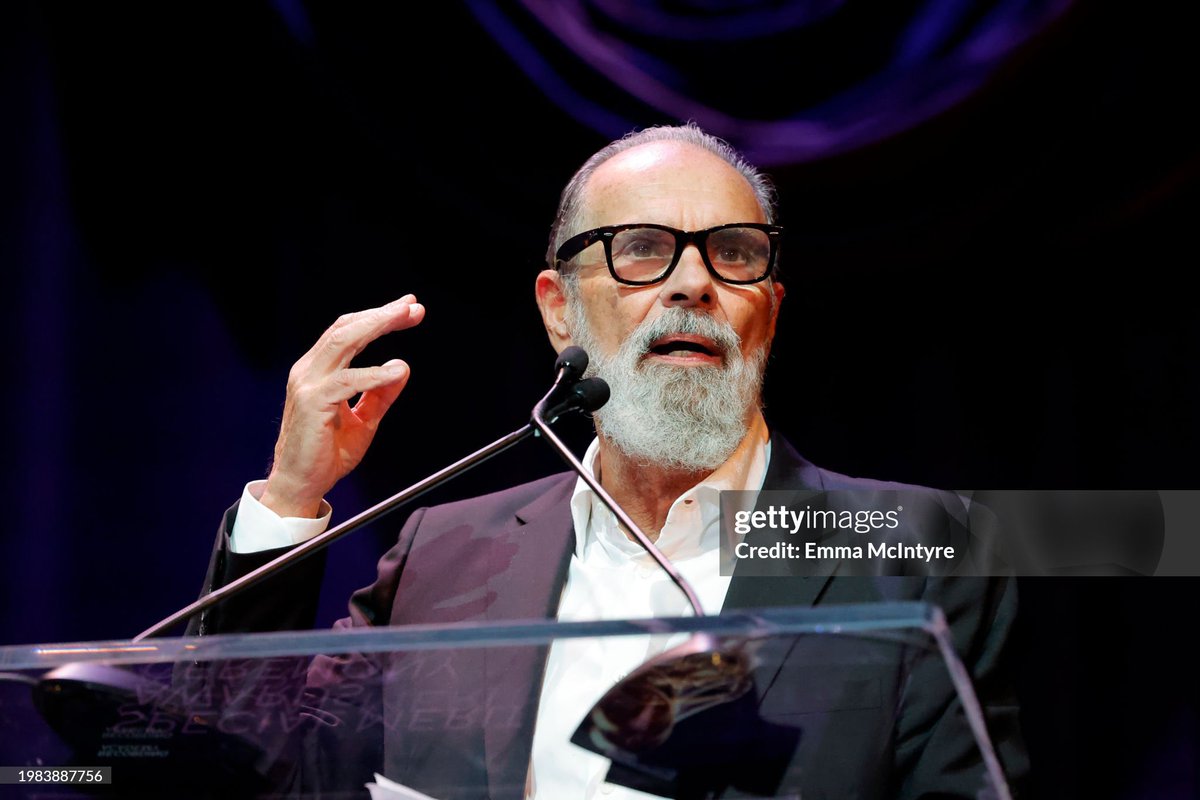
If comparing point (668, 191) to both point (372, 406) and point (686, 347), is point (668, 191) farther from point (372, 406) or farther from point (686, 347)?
point (372, 406)

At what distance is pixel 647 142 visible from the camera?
7.25ft

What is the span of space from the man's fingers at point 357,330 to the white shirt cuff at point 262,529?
220 mm

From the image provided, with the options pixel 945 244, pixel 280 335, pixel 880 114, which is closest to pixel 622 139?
pixel 880 114

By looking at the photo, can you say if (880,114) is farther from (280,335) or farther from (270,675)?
(270,675)

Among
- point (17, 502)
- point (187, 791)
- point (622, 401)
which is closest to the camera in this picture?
point (187, 791)

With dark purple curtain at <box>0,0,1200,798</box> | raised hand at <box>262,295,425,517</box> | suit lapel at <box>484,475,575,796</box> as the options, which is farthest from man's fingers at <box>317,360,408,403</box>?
dark purple curtain at <box>0,0,1200,798</box>

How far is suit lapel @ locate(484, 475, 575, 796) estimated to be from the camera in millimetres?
989

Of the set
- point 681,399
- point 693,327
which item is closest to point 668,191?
point 693,327

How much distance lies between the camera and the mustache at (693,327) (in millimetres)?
1977

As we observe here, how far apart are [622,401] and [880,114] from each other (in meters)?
0.88

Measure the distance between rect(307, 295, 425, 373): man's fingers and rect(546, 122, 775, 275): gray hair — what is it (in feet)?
1.89

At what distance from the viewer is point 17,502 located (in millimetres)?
2555

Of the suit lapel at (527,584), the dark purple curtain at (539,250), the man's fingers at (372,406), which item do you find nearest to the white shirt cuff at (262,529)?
the man's fingers at (372,406)

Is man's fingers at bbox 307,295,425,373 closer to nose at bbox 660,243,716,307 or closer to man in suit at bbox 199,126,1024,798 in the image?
man in suit at bbox 199,126,1024,798
